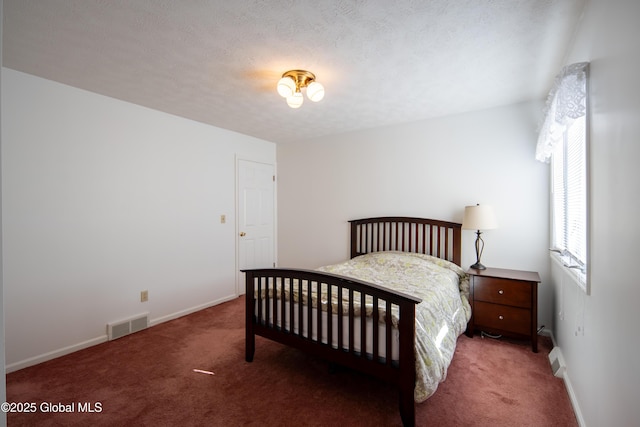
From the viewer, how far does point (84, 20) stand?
1868 mm

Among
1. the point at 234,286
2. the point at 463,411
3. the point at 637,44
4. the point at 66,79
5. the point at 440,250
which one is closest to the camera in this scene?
the point at 637,44

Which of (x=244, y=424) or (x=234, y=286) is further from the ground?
(x=234, y=286)

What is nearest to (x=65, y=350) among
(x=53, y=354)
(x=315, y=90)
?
(x=53, y=354)

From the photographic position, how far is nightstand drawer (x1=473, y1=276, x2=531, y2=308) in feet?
9.23

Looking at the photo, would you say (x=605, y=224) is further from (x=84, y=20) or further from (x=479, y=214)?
(x=84, y=20)

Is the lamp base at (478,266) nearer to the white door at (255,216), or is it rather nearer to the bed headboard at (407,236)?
the bed headboard at (407,236)

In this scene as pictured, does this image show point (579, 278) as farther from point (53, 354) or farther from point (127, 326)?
point (53, 354)

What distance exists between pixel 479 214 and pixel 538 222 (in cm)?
59

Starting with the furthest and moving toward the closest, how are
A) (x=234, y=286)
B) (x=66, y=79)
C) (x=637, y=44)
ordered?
(x=234, y=286), (x=66, y=79), (x=637, y=44)

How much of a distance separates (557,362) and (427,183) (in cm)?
204

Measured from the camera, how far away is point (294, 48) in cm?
215

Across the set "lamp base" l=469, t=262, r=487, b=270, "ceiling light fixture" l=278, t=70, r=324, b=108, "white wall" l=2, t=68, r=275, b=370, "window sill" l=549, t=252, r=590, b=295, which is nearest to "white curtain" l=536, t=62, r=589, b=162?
"window sill" l=549, t=252, r=590, b=295

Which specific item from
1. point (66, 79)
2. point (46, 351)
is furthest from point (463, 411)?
point (66, 79)

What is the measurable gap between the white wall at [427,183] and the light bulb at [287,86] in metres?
1.89
